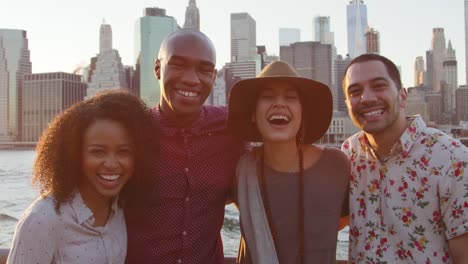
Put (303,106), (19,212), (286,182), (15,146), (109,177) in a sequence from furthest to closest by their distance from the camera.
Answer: (15,146) < (19,212) < (303,106) < (286,182) < (109,177)

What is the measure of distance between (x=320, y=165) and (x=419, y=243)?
0.80 m

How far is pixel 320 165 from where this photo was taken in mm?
3602

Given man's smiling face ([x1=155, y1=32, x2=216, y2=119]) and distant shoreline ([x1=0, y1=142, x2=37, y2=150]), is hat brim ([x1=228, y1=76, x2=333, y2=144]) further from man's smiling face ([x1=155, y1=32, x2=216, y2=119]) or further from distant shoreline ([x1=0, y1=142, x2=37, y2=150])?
distant shoreline ([x1=0, y1=142, x2=37, y2=150])

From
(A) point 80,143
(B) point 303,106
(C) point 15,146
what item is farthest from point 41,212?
(C) point 15,146

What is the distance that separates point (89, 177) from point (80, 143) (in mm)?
210

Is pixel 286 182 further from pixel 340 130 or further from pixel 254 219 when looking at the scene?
pixel 340 130

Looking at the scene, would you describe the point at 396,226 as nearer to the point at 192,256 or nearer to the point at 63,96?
the point at 192,256

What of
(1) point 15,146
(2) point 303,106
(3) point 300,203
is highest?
(2) point 303,106

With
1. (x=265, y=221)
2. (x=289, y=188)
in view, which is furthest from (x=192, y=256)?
(x=289, y=188)

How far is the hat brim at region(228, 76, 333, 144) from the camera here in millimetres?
3701

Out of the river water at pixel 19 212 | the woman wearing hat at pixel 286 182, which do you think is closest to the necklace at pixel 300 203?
the woman wearing hat at pixel 286 182

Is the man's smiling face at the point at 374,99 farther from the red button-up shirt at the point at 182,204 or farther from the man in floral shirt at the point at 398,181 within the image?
the red button-up shirt at the point at 182,204

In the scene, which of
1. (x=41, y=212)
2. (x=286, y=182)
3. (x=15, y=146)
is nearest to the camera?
(x=41, y=212)

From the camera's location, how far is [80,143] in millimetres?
3166
